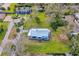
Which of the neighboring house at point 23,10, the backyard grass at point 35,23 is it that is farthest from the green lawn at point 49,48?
the neighboring house at point 23,10

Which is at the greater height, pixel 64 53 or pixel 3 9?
pixel 3 9

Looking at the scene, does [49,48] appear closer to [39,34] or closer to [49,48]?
[49,48]

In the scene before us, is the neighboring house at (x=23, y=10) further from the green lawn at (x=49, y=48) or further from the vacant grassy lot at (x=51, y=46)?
the green lawn at (x=49, y=48)

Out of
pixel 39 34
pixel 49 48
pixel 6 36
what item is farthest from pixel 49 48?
pixel 6 36

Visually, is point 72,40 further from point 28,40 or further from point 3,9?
point 3,9

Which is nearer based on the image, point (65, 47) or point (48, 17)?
point (65, 47)

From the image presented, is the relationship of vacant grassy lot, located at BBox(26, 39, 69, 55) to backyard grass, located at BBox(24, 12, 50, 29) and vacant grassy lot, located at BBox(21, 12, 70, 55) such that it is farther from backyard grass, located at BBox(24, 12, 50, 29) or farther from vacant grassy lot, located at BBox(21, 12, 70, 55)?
backyard grass, located at BBox(24, 12, 50, 29)

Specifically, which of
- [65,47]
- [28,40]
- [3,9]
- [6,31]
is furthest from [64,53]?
[3,9]

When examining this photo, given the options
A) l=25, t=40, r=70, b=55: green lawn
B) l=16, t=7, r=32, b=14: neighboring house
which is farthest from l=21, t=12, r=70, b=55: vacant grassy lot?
l=16, t=7, r=32, b=14: neighboring house

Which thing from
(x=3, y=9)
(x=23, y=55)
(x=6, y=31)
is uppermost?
(x=3, y=9)
